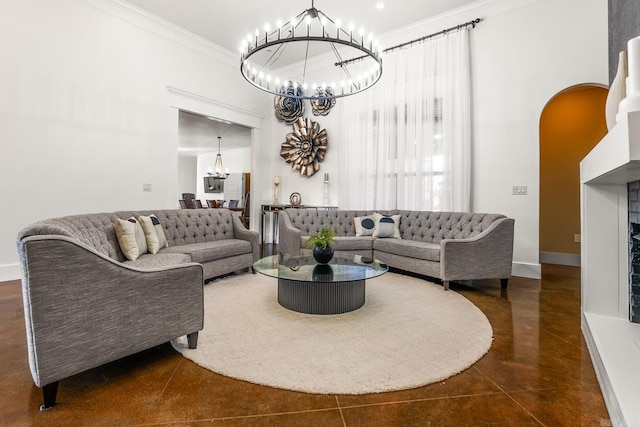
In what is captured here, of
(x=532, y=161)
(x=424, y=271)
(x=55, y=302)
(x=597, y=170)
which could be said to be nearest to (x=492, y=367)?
(x=597, y=170)

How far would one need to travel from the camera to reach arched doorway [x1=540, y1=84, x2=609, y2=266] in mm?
4965

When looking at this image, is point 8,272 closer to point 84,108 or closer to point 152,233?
point 152,233

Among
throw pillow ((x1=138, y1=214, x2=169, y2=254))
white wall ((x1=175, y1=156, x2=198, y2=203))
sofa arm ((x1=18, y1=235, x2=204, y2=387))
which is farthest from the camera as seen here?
white wall ((x1=175, y1=156, x2=198, y2=203))

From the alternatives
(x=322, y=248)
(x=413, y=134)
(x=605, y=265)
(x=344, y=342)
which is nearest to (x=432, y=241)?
(x=413, y=134)

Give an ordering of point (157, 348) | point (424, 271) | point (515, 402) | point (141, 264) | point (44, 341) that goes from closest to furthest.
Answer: point (44, 341)
point (515, 402)
point (157, 348)
point (141, 264)
point (424, 271)

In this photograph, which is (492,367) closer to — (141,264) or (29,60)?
(141,264)

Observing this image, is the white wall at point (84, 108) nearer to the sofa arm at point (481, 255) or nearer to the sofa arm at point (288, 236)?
the sofa arm at point (288, 236)

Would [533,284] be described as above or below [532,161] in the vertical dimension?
below

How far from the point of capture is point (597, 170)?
1684 millimetres

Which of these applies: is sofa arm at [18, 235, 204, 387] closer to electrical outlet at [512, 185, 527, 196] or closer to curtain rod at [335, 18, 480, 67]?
electrical outlet at [512, 185, 527, 196]

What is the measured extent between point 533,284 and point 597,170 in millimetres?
2524

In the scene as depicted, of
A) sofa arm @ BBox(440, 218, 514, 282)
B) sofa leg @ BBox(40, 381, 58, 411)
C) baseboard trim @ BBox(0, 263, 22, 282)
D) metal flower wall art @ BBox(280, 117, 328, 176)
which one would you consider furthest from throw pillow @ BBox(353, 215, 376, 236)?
baseboard trim @ BBox(0, 263, 22, 282)

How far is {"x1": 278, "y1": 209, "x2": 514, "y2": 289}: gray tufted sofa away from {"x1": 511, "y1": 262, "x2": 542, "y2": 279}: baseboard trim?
0.83 m

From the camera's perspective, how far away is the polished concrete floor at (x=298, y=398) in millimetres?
1354
